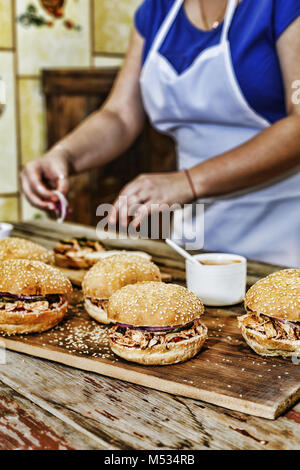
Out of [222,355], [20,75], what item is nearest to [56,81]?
[20,75]

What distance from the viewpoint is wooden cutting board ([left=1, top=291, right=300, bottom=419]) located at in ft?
3.99

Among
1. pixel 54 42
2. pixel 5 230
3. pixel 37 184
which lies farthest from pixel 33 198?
pixel 54 42

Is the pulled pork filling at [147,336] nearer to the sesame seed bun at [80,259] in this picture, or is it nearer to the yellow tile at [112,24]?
the sesame seed bun at [80,259]

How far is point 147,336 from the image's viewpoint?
1415 millimetres

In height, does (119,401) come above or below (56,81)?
below

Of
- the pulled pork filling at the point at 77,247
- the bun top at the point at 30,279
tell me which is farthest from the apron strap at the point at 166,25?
the bun top at the point at 30,279

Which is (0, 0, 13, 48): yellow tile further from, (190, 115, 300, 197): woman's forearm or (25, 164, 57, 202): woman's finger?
(190, 115, 300, 197): woman's forearm

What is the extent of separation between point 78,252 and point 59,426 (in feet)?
3.67

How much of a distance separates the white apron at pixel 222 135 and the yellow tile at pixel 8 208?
245 centimetres

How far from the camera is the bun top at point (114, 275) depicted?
1.72m


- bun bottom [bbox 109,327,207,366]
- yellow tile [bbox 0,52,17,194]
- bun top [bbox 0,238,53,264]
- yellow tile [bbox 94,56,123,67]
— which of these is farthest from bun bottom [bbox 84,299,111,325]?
yellow tile [bbox 94,56,123,67]
